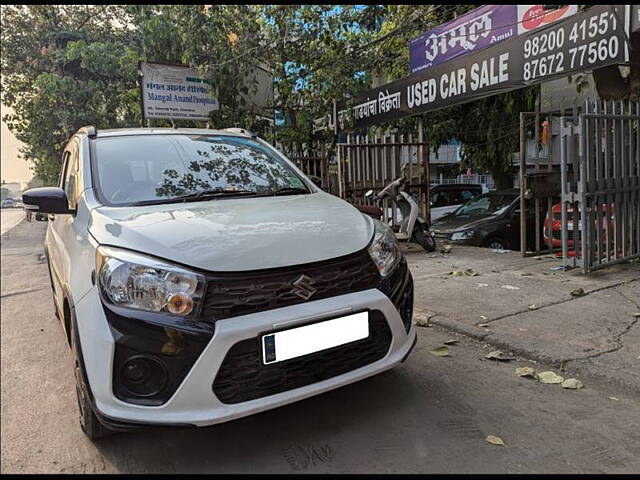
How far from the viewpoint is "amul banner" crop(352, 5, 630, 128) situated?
5309 mm

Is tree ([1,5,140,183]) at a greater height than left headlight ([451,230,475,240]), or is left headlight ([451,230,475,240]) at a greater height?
tree ([1,5,140,183])

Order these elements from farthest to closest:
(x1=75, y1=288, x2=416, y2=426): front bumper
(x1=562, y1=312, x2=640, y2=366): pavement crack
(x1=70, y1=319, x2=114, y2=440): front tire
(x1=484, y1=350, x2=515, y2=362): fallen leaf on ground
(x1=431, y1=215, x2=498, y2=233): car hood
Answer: (x1=431, y1=215, x2=498, y2=233): car hood, (x1=484, y1=350, x2=515, y2=362): fallen leaf on ground, (x1=562, y1=312, x2=640, y2=366): pavement crack, (x1=70, y1=319, x2=114, y2=440): front tire, (x1=75, y1=288, x2=416, y2=426): front bumper

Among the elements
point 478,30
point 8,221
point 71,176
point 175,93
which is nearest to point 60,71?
point 175,93

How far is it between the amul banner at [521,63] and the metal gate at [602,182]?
0.58 metres

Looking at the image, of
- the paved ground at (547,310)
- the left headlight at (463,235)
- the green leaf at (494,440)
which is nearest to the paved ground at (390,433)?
the green leaf at (494,440)

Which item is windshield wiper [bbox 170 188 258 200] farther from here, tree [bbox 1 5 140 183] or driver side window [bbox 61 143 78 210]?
tree [bbox 1 5 140 183]

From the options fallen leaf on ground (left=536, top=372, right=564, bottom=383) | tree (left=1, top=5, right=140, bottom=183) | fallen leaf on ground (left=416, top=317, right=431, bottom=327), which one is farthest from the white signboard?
fallen leaf on ground (left=536, top=372, right=564, bottom=383)

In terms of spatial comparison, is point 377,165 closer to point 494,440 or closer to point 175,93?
point 175,93

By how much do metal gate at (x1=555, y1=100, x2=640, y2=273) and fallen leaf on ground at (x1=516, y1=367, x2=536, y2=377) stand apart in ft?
9.19

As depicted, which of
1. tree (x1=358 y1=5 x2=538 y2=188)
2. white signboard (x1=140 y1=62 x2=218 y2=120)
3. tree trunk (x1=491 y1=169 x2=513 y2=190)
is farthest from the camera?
tree trunk (x1=491 y1=169 x2=513 y2=190)

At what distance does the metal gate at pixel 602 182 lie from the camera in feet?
18.0

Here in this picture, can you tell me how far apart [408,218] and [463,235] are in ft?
3.94

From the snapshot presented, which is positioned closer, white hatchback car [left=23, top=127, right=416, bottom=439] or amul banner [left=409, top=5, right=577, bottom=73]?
white hatchback car [left=23, top=127, right=416, bottom=439]

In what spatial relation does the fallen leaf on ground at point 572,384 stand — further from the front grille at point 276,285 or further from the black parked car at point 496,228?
the black parked car at point 496,228
